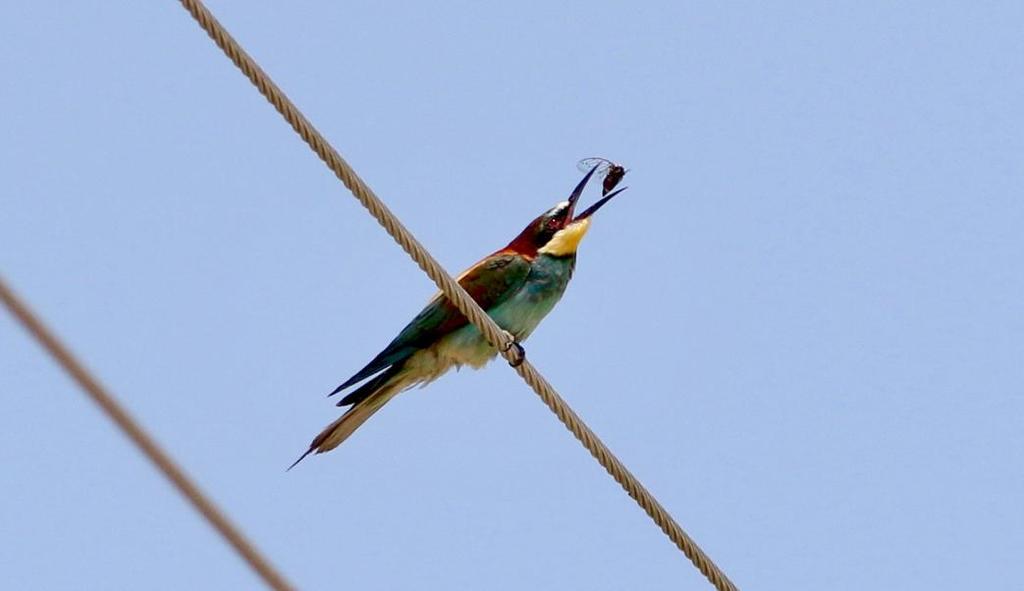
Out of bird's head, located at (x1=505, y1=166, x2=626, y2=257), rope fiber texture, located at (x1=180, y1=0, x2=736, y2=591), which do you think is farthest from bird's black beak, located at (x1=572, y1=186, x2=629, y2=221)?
rope fiber texture, located at (x1=180, y1=0, x2=736, y2=591)

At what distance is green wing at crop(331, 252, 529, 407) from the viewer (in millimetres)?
5477

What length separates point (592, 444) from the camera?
12.1 feet

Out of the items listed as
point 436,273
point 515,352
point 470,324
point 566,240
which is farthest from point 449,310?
point 436,273

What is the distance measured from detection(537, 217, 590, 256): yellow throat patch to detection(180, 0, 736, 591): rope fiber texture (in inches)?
69.0

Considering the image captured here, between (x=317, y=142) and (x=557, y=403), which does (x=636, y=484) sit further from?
(x=317, y=142)

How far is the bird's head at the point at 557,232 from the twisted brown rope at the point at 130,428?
12.8 ft

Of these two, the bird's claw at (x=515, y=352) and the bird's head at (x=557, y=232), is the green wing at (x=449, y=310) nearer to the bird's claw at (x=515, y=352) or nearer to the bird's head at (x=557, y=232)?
the bird's head at (x=557, y=232)

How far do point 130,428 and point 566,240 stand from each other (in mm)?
4106

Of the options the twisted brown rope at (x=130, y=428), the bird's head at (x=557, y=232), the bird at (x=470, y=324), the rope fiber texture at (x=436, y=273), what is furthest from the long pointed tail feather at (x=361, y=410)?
the twisted brown rope at (x=130, y=428)

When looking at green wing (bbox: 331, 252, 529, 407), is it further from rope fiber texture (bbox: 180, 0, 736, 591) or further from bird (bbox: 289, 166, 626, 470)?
rope fiber texture (bbox: 180, 0, 736, 591)

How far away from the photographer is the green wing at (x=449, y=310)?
5.48 meters

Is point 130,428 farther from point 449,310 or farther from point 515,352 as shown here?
point 449,310

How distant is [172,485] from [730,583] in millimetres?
1975

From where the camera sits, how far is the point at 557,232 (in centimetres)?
590
